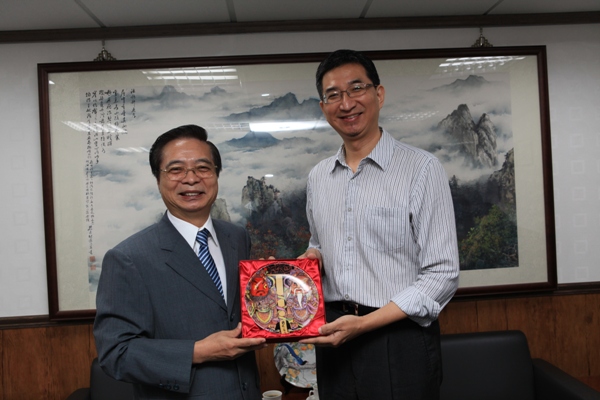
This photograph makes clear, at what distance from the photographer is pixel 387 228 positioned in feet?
4.84

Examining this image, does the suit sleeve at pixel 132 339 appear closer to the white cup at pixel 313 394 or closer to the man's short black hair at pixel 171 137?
the man's short black hair at pixel 171 137

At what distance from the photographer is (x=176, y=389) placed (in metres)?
1.25

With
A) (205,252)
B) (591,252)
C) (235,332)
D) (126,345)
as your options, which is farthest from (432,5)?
(126,345)

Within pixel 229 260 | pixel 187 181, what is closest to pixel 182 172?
pixel 187 181

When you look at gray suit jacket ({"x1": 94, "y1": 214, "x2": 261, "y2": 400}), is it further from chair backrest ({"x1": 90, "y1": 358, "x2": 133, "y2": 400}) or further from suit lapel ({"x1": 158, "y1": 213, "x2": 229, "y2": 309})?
chair backrest ({"x1": 90, "y1": 358, "x2": 133, "y2": 400})

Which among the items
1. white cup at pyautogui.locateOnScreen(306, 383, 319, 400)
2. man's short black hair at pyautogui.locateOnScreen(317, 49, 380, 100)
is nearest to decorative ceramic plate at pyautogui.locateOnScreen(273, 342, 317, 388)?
white cup at pyautogui.locateOnScreen(306, 383, 319, 400)

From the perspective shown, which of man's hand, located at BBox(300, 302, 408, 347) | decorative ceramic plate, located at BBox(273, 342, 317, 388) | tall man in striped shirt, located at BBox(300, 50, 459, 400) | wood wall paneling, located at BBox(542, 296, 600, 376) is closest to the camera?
man's hand, located at BBox(300, 302, 408, 347)

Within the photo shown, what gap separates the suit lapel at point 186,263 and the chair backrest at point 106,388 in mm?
1456

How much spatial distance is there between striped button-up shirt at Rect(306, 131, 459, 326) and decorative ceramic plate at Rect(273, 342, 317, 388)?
1.01 metres

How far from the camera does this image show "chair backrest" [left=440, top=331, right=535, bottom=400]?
2555mm

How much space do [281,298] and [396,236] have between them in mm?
405

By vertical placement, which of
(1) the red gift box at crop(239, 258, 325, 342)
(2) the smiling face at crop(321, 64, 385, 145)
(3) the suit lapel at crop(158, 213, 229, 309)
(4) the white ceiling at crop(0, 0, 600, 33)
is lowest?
(1) the red gift box at crop(239, 258, 325, 342)

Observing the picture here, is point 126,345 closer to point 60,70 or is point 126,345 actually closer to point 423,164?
point 423,164

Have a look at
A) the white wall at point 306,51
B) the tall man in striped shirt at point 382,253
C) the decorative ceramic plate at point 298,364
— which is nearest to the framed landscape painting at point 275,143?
the white wall at point 306,51
